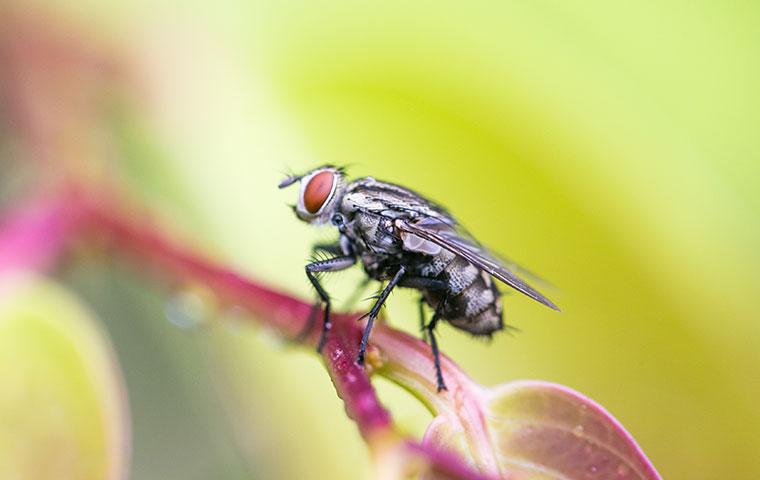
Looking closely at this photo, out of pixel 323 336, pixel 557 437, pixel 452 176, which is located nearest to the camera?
pixel 557 437

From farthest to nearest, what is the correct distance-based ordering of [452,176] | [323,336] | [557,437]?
[452,176] < [323,336] < [557,437]

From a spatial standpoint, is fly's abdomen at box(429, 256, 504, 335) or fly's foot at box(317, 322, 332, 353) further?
fly's abdomen at box(429, 256, 504, 335)

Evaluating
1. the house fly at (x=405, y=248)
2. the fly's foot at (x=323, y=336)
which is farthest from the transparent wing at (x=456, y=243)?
the fly's foot at (x=323, y=336)

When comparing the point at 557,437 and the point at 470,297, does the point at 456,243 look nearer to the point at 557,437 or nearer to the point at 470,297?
the point at 470,297

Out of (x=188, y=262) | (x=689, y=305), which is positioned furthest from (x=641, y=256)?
(x=188, y=262)

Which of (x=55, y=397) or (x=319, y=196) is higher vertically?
(x=319, y=196)

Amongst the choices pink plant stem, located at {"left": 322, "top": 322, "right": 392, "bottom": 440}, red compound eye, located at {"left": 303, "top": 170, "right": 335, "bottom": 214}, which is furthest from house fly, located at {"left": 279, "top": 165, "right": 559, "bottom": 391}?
pink plant stem, located at {"left": 322, "top": 322, "right": 392, "bottom": 440}

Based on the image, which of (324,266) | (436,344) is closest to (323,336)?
(436,344)

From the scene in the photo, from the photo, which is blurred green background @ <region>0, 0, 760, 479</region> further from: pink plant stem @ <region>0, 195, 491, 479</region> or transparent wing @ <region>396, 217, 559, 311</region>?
transparent wing @ <region>396, 217, 559, 311</region>
